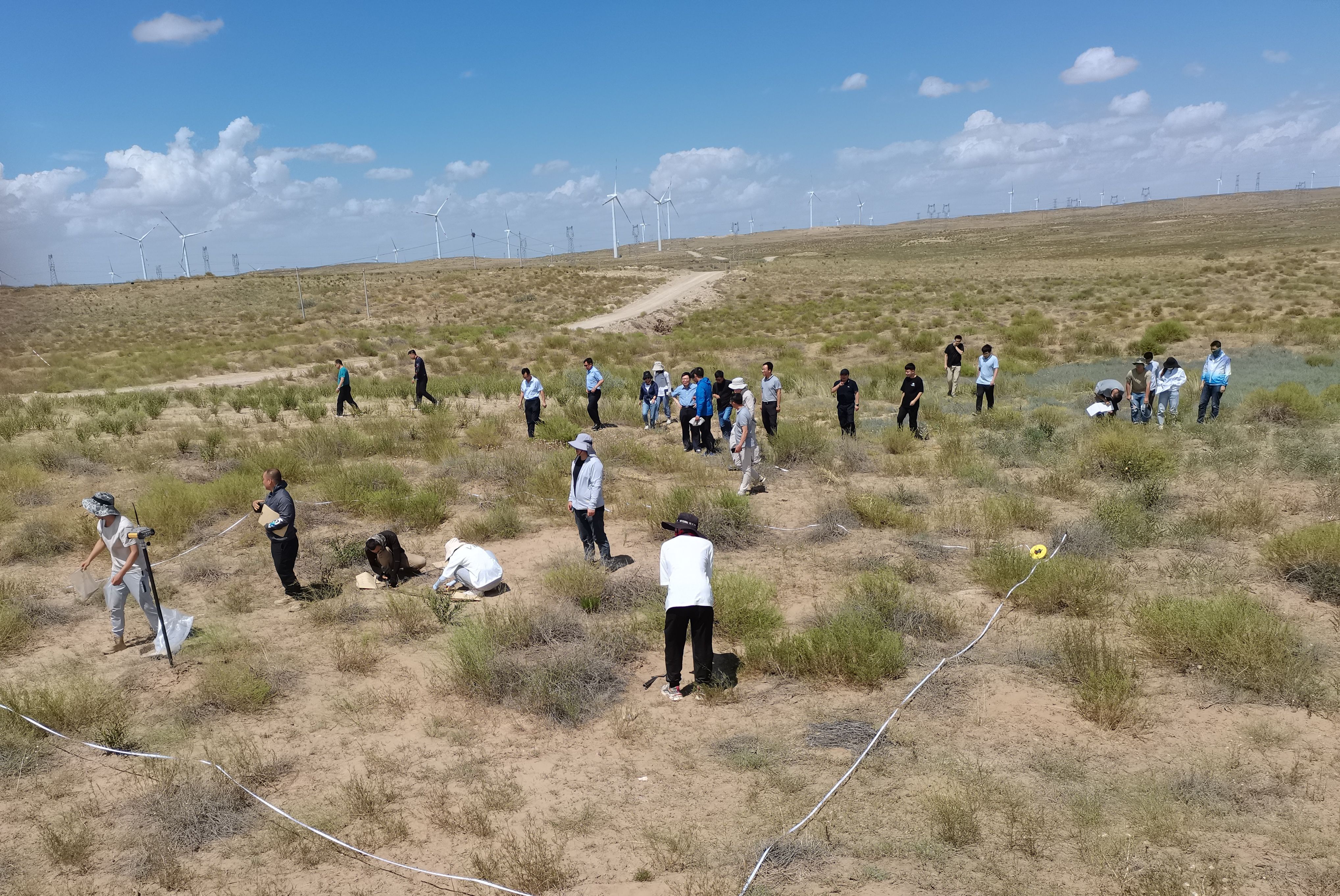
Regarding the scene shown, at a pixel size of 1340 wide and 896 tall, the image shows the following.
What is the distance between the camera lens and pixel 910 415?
54.3ft

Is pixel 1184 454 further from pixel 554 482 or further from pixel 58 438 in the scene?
pixel 58 438

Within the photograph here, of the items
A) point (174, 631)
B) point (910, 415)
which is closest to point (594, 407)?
point (910, 415)

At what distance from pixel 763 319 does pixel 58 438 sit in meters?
33.4

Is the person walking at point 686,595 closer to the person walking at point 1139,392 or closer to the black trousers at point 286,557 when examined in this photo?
the black trousers at point 286,557

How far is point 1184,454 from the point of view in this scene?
46.9 ft

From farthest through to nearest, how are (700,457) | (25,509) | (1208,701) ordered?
1. (700,457)
2. (25,509)
3. (1208,701)

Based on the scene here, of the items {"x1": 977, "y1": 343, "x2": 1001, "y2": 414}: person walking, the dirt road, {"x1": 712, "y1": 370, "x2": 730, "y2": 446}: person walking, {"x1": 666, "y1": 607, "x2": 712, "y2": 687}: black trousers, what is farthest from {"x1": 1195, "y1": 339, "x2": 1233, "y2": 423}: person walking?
the dirt road

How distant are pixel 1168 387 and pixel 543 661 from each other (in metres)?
13.5

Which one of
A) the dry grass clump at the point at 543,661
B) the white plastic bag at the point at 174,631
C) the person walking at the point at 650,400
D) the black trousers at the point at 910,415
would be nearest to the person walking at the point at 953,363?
the black trousers at the point at 910,415

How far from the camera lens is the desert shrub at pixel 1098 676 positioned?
6.50 metres

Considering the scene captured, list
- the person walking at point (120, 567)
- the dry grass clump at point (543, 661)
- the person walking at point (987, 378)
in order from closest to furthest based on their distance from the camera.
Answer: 1. the dry grass clump at point (543, 661)
2. the person walking at point (120, 567)
3. the person walking at point (987, 378)

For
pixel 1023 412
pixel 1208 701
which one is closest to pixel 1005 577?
pixel 1208 701

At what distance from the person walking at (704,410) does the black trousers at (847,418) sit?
2.47m

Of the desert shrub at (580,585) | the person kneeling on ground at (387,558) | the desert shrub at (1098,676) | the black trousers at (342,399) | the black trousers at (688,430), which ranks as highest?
the black trousers at (342,399)
